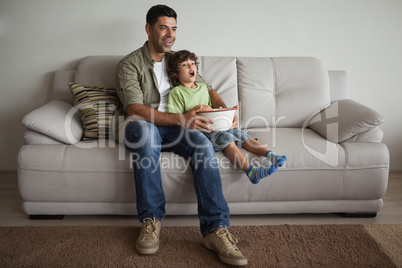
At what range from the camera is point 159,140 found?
190cm

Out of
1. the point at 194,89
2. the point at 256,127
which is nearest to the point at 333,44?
the point at 256,127

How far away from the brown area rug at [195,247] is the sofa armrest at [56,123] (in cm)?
50

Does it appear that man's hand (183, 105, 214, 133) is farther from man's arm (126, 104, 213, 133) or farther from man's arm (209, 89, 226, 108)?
man's arm (209, 89, 226, 108)

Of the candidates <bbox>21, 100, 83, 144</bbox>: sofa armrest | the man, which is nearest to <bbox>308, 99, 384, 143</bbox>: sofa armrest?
the man

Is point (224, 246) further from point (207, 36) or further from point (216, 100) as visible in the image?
point (207, 36)

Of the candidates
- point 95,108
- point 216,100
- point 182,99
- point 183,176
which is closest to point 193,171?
point 183,176

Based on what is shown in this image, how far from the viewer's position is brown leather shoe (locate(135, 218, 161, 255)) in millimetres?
1594

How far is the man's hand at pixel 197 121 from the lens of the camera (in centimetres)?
186

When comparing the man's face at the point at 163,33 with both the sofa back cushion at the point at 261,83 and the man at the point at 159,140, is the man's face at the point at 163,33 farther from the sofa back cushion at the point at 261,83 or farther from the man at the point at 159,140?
the sofa back cushion at the point at 261,83

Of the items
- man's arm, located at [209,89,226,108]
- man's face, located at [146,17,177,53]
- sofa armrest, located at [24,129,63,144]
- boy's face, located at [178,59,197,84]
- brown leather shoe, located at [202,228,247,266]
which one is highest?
man's face, located at [146,17,177,53]

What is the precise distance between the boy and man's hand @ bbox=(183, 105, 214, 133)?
52 mm

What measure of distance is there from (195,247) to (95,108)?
101 centimetres

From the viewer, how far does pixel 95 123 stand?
2053 mm

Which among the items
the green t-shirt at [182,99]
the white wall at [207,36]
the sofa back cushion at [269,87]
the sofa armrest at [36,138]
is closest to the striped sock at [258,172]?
the green t-shirt at [182,99]
